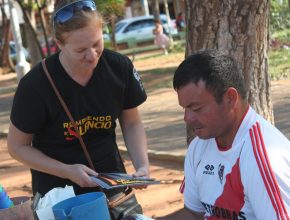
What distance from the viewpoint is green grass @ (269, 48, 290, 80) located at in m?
13.6

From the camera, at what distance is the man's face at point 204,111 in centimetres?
219

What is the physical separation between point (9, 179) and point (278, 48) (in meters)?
13.9

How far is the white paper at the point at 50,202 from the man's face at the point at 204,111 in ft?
1.92

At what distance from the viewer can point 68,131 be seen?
113 inches

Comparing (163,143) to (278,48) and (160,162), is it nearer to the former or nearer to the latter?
(160,162)

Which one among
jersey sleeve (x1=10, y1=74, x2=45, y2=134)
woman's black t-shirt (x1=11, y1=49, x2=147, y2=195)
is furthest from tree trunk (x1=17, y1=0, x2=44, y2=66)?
jersey sleeve (x1=10, y1=74, x2=45, y2=134)

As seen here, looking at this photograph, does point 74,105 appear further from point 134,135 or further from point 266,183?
point 266,183

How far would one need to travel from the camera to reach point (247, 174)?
2100 mm

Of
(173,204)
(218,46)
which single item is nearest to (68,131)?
(218,46)

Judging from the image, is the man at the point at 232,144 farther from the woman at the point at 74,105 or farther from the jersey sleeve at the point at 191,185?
the woman at the point at 74,105

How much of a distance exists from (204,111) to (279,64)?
13619mm

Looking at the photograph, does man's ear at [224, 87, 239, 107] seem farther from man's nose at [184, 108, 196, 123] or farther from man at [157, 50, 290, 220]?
man's nose at [184, 108, 196, 123]

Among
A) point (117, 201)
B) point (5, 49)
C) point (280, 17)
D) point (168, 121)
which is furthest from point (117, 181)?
point (5, 49)

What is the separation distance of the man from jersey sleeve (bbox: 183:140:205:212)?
0.45 ft
